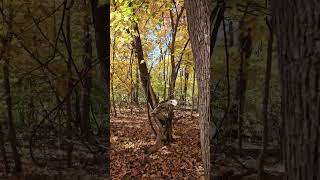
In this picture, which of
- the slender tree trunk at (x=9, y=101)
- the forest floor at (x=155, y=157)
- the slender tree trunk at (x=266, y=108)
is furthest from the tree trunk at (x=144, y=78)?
the slender tree trunk at (x=266, y=108)

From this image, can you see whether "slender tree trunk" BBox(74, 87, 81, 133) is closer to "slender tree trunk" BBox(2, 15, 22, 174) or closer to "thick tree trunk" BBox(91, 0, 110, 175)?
"thick tree trunk" BBox(91, 0, 110, 175)

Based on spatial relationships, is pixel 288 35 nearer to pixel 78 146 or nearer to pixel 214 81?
pixel 214 81

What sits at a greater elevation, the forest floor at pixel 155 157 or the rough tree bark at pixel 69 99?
the rough tree bark at pixel 69 99

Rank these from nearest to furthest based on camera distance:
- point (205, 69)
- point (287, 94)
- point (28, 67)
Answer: point (287, 94), point (28, 67), point (205, 69)

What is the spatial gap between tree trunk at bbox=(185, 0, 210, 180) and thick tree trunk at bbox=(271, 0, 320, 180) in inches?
104

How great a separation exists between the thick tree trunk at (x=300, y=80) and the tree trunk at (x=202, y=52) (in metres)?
2.63

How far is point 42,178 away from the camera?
3844 millimetres

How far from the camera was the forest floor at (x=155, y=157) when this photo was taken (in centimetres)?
823

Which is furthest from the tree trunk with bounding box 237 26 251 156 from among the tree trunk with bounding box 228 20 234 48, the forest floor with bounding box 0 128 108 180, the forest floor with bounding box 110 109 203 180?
the forest floor with bounding box 110 109 203 180

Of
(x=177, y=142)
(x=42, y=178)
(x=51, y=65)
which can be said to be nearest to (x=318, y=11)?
(x=51, y=65)

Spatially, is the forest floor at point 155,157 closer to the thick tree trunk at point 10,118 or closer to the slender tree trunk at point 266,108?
the slender tree trunk at point 266,108

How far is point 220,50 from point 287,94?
2.17 m

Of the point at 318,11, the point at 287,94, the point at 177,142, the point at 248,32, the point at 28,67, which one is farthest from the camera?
the point at 177,142

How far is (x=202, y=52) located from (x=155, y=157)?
4.98 m
